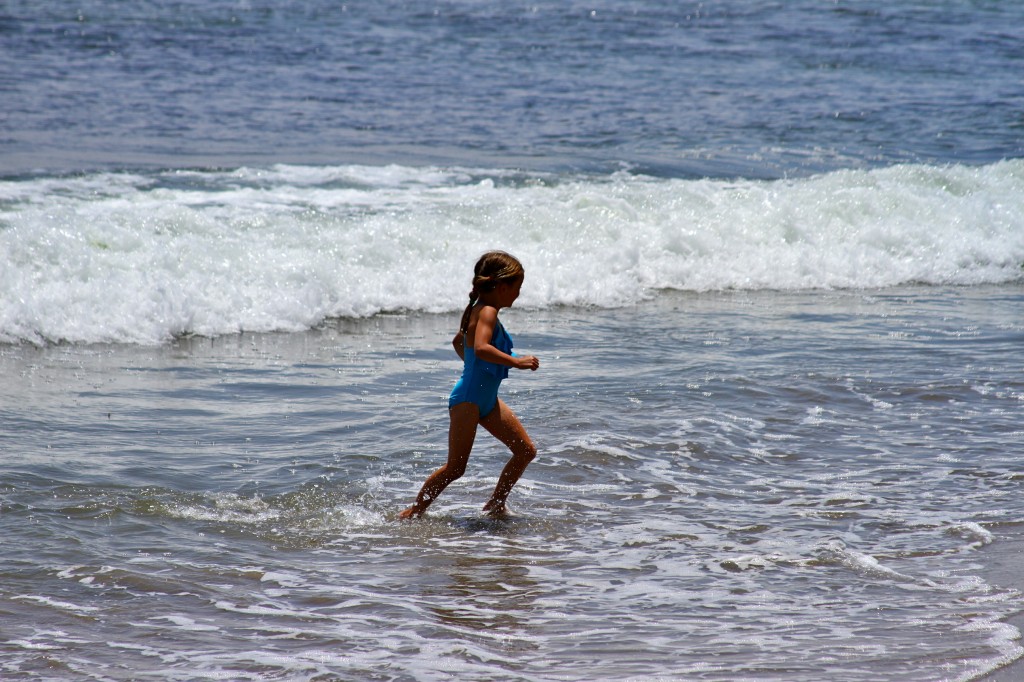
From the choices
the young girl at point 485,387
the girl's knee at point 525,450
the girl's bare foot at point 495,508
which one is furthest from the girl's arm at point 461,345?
the girl's bare foot at point 495,508

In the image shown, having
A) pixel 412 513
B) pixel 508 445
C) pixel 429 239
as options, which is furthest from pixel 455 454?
pixel 429 239

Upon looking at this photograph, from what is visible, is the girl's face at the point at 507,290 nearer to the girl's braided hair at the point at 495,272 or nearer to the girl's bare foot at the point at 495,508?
the girl's braided hair at the point at 495,272

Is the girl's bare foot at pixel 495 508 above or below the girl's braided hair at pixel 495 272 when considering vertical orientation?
below

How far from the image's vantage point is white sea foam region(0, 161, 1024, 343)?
9992 mm

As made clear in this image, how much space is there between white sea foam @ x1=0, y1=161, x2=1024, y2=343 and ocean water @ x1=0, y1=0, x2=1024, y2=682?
0.05 m

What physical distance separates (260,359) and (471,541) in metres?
4.07

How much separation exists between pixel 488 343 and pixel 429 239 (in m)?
7.08

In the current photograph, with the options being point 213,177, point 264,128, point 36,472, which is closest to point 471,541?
point 36,472

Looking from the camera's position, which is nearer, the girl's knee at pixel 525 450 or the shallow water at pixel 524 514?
the shallow water at pixel 524 514

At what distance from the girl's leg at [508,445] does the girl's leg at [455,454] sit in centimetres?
8

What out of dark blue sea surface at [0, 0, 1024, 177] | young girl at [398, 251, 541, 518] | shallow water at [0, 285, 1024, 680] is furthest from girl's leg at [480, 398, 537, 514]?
dark blue sea surface at [0, 0, 1024, 177]

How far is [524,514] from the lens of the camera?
555 cm

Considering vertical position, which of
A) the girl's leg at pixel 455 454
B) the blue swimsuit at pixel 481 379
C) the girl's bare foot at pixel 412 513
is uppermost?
the blue swimsuit at pixel 481 379

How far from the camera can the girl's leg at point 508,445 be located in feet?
17.8
